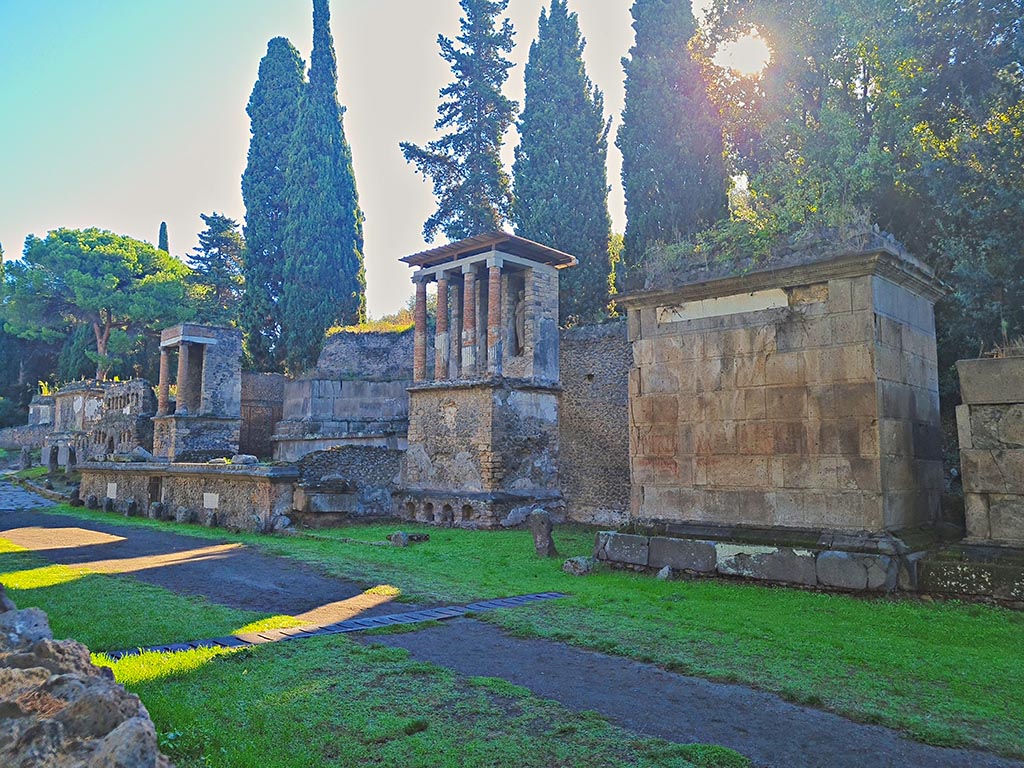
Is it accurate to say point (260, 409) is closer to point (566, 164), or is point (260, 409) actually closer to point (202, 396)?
point (202, 396)

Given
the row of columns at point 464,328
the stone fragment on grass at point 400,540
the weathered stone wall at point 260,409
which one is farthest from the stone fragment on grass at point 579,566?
the weathered stone wall at point 260,409

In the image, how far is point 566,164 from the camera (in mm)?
26578

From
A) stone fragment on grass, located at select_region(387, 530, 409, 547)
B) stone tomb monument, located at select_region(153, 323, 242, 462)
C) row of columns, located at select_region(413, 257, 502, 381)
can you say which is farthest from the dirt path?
stone tomb monument, located at select_region(153, 323, 242, 462)

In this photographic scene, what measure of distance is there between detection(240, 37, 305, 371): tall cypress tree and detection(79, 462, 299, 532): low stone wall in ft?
42.2

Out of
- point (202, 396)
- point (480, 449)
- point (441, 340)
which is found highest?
point (441, 340)

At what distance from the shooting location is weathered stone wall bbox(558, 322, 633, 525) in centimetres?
1898

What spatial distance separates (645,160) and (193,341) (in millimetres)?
17731

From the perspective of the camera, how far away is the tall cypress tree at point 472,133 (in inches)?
1222

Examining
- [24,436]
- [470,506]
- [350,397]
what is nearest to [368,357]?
[350,397]

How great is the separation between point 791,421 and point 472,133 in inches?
1074

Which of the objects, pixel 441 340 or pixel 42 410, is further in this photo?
pixel 42 410

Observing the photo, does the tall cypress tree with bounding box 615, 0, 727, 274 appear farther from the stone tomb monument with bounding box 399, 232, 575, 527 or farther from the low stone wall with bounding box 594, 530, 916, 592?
the low stone wall with bounding box 594, 530, 916, 592

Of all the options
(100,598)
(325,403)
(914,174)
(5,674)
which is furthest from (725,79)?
(5,674)

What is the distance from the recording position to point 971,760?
3.30m
